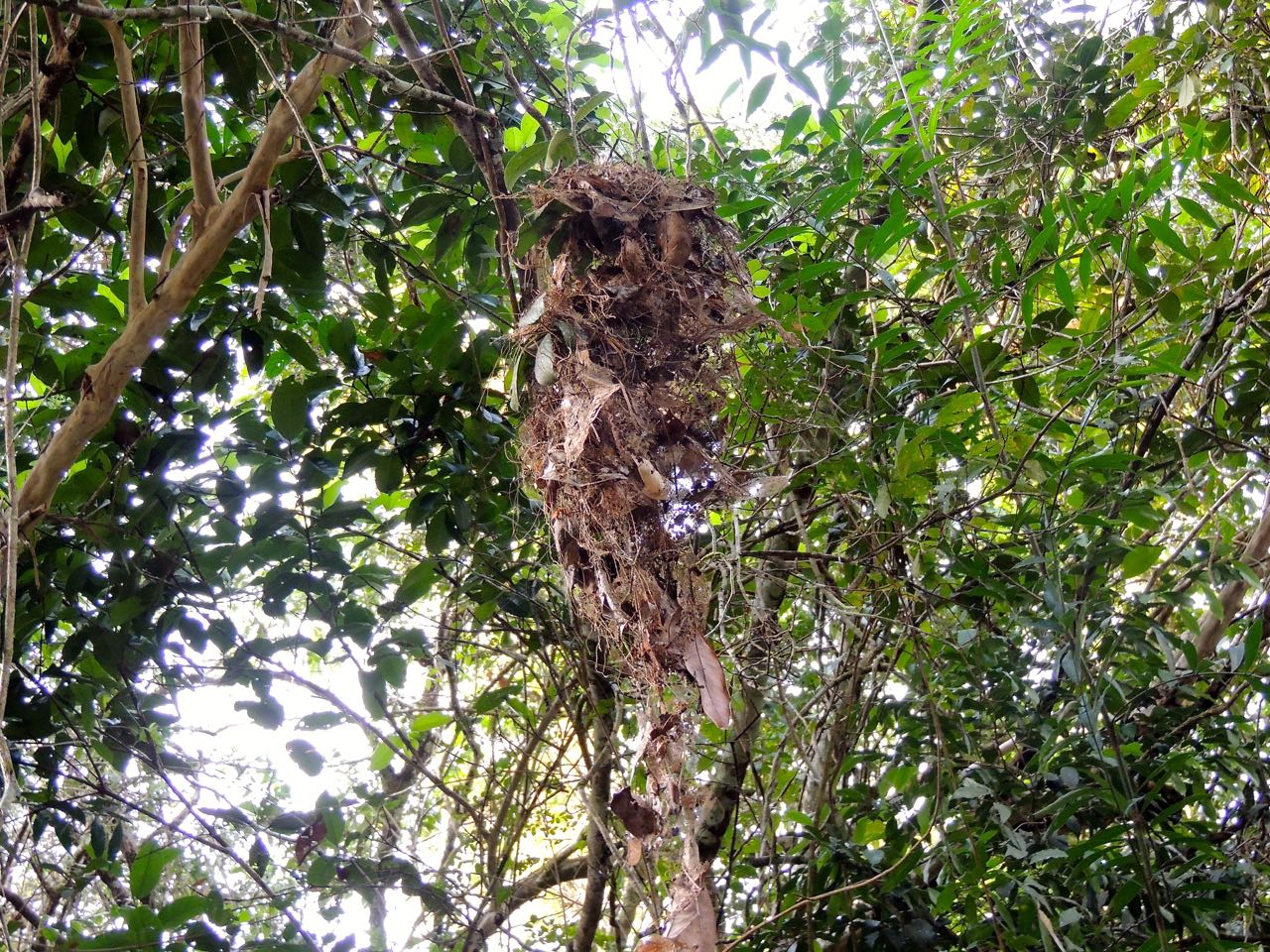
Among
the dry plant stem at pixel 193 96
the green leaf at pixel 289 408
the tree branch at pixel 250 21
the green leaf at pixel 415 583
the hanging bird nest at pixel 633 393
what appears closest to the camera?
the hanging bird nest at pixel 633 393

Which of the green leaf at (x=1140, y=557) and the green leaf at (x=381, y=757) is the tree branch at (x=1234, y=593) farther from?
the green leaf at (x=381, y=757)

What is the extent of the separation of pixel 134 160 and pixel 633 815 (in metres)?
1.10

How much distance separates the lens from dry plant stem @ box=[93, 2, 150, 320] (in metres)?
1.34

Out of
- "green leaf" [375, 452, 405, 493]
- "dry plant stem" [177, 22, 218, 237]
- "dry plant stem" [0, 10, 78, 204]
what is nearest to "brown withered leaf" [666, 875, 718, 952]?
"green leaf" [375, 452, 405, 493]

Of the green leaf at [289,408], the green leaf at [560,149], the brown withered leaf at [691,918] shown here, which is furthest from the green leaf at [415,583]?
the brown withered leaf at [691,918]

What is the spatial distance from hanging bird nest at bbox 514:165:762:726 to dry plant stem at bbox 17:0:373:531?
0.47m

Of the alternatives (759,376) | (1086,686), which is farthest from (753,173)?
(1086,686)

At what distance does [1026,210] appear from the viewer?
2.08 metres

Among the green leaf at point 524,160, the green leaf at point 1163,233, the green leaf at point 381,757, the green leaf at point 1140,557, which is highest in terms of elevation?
the green leaf at point 524,160

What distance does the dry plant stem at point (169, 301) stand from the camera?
1392 millimetres

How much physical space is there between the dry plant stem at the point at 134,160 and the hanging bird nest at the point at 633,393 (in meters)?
0.60

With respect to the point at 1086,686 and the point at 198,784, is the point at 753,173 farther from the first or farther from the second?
the point at 198,784

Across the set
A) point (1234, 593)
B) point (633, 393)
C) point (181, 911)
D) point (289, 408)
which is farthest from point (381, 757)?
point (1234, 593)

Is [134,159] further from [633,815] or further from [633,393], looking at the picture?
[633,815]
